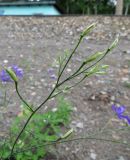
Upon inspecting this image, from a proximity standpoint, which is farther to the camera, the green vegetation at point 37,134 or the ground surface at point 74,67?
the ground surface at point 74,67

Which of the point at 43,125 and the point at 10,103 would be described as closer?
the point at 43,125

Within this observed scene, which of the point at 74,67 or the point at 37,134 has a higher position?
the point at 37,134

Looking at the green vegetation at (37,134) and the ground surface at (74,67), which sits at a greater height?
the green vegetation at (37,134)

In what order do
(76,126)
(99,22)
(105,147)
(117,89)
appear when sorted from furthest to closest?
1. (99,22)
2. (117,89)
3. (76,126)
4. (105,147)

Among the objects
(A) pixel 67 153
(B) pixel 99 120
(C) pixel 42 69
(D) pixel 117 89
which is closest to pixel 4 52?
(C) pixel 42 69

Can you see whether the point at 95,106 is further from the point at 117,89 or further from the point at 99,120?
the point at 117,89

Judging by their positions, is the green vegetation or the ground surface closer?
the green vegetation

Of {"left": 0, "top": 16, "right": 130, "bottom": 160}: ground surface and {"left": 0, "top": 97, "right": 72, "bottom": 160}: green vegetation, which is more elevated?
{"left": 0, "top": 97, "right": 72, "bottom": 160}: green vegetation

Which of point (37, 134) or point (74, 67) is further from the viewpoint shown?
point (74, 67)
